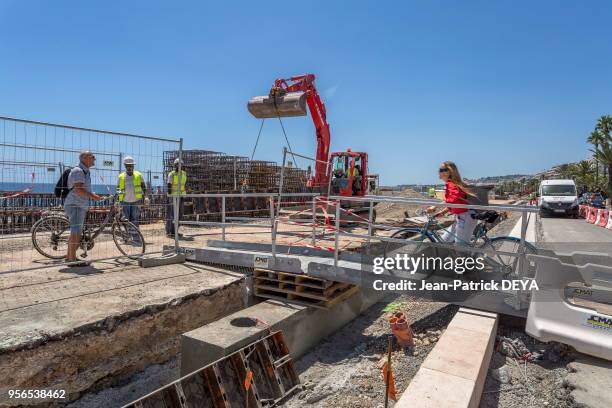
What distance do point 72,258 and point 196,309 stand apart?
2.67m

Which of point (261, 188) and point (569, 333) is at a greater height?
point (261, 188)

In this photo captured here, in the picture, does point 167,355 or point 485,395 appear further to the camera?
point 167,355

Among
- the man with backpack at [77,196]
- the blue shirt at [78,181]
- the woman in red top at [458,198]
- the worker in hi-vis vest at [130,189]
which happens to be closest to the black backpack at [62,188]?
the man with backpack at [77,196]

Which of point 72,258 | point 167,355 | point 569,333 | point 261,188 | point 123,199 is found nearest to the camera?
point 569,333

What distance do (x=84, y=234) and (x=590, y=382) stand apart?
25.1 feet

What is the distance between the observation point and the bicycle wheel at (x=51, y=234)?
22.5 ft

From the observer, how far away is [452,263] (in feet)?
18.4

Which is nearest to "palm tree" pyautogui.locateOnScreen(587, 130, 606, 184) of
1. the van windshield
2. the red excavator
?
the van windshield

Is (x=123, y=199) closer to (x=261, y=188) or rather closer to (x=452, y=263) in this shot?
(x=452, y=263)

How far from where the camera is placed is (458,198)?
17.7 feet

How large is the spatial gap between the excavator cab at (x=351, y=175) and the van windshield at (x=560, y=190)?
54.6 ft

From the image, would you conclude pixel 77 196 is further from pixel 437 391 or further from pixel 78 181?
pixel 437 391

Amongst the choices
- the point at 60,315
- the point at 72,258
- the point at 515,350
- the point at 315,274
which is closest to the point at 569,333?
the point at 515,350

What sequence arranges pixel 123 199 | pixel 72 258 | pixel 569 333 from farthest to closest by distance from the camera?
pixel 123 199, pixel 72 258, pixel 569 333
